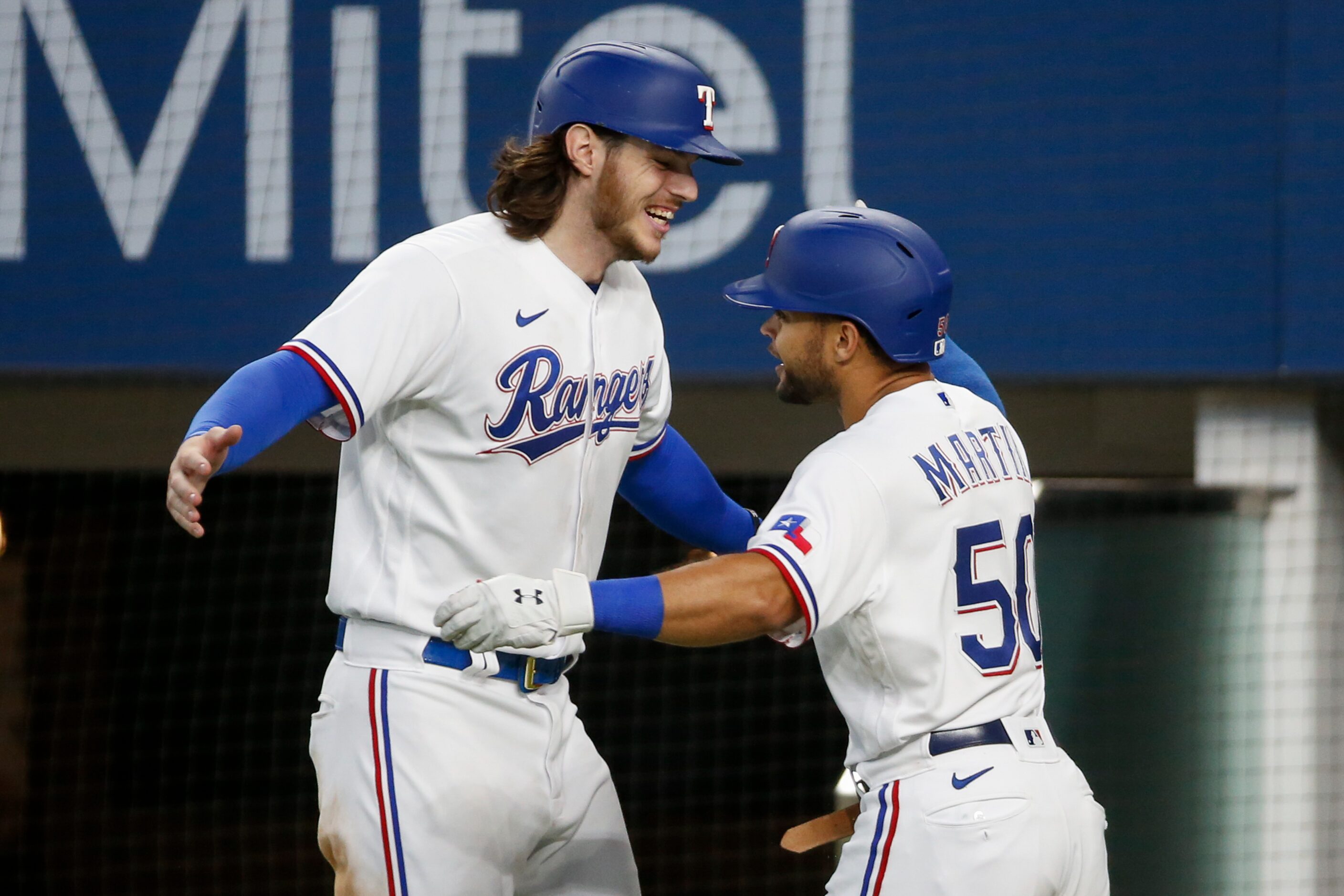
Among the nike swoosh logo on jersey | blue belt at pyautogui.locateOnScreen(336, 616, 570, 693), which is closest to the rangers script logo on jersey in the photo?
blue belt at pyautogui.locateOnScreen(336, 616, 570, 693)

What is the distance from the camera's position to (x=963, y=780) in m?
2.08

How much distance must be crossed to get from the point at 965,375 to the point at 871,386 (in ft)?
1.31

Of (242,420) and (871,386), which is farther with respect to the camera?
(871,386)

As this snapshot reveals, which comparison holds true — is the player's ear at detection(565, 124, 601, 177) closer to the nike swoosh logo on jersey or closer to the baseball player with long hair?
the baseball player with long hair

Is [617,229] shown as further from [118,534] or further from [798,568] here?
[118,534]

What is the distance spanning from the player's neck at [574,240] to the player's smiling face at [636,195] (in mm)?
15

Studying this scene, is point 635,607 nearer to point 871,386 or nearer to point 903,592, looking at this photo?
point 903,592

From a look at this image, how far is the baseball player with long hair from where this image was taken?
2.08 meters

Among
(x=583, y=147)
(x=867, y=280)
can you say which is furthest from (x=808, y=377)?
(x=583, y=147)

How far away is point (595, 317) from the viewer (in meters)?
2.27

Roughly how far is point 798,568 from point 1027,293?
2592 mm

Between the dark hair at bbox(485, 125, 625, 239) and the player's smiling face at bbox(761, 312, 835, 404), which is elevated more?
the dark hair at bbox(485, 125, 625, 239)

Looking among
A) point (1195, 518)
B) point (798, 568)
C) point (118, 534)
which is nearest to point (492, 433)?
point (798, 568)

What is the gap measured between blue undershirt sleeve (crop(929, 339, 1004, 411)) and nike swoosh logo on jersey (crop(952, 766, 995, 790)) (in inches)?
27.8
